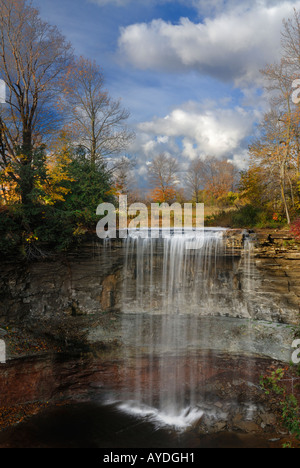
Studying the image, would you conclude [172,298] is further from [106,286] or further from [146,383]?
[146,383]

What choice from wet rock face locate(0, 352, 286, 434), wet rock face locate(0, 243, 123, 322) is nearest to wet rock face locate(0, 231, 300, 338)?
wet rock face locate(0, 243, 123, 322)

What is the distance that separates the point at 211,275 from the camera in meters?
12.1

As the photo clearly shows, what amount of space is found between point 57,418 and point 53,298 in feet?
17.5

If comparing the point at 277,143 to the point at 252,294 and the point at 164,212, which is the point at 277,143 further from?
the point at 164,212

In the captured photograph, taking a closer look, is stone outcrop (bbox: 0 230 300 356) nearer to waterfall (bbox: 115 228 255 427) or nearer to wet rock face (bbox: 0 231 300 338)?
wet rock face (bbox: 0 231 300 338)

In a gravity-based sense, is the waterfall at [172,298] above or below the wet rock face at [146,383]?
above

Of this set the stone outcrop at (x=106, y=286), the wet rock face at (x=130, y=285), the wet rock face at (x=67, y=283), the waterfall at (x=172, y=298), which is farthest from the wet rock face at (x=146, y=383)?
the wet rock face at (x=67, y=283)

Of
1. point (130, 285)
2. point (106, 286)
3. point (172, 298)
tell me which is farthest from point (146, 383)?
point (106, 286)

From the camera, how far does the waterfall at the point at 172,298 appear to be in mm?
10852

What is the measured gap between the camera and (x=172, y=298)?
488 inches

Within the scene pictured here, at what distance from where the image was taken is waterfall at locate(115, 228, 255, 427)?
35.6ft

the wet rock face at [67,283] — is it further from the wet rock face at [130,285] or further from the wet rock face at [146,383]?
the wet rock face at [146,383]
